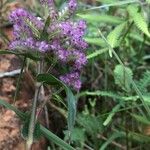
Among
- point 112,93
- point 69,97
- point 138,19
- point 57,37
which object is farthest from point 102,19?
point 69,97

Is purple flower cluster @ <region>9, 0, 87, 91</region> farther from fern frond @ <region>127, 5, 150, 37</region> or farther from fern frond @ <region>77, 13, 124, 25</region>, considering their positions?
fern frond @ <region>77, 13, 124, 25</region>

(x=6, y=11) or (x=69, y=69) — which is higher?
(x=6, y=11)

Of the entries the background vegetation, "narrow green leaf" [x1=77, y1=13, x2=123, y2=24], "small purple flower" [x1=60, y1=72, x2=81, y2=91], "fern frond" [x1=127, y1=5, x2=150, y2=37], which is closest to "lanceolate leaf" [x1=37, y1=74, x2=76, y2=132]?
"small purple flower" [x1=60, y1=72, x2=81, y2=91]

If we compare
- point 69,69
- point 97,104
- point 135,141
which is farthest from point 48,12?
point 97,104

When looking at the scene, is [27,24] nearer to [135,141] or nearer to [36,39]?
[36,39]

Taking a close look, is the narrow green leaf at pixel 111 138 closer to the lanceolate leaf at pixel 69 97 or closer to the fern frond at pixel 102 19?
the fern frond at pixel 102 19

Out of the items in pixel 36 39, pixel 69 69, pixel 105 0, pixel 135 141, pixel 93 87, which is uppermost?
pixel 105 0

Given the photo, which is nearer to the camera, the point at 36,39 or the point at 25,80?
the point at 36,39

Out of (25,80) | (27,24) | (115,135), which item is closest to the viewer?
(27,24)
